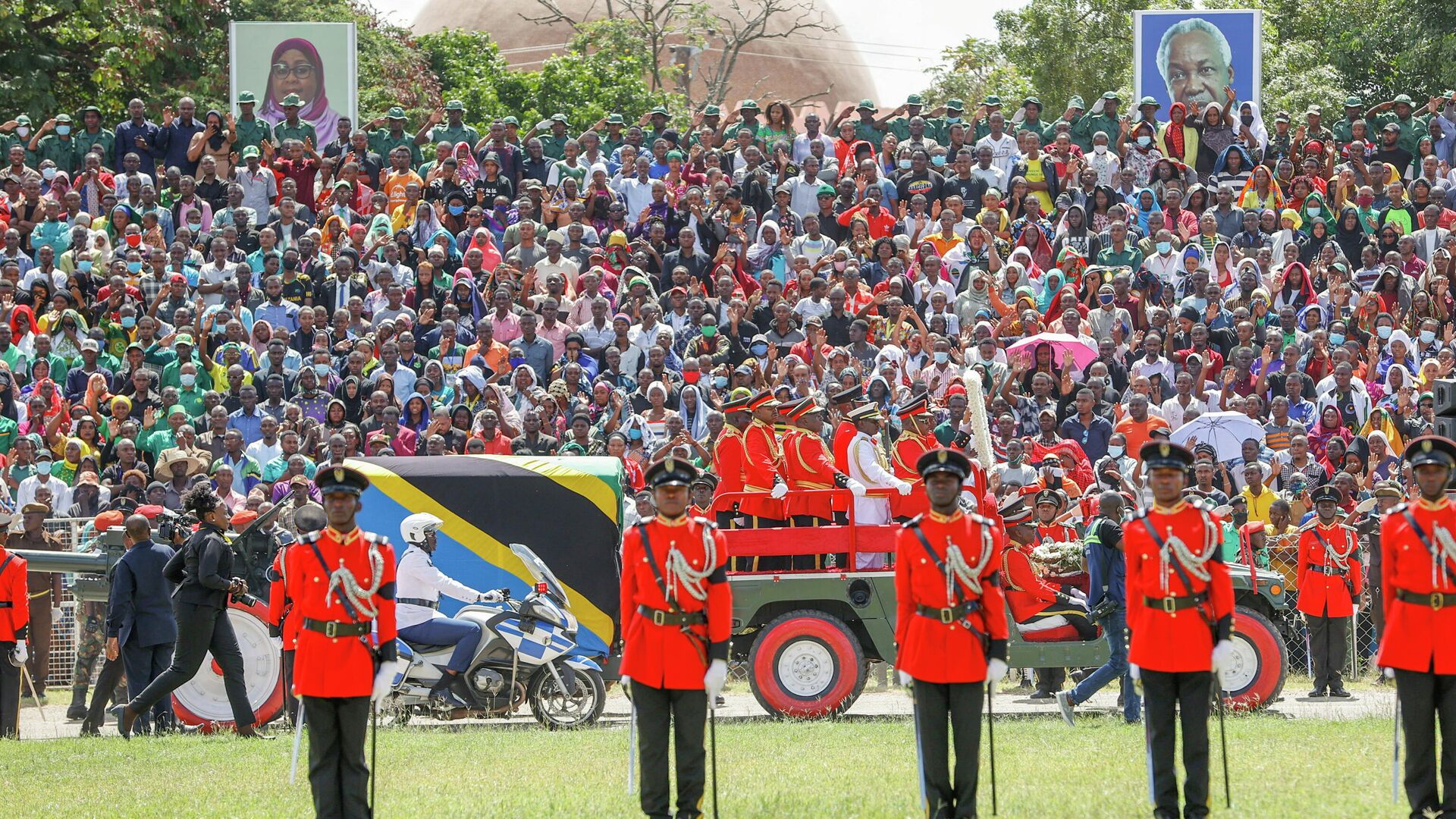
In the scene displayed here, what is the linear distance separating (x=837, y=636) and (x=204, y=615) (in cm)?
460

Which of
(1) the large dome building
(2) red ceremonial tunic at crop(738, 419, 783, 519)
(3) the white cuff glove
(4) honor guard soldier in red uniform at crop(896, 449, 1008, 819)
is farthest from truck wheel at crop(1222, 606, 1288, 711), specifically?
(1) the large dome building

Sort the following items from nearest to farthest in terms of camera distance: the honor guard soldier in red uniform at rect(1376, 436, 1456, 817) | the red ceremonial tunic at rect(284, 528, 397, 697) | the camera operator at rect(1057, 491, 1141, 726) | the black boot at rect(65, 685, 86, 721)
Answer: the honor guard soldier in red uniform at rect(1376, 436, 1456, 817) < the red ceremonial tunic at rect(284, 528, 397, 697) < the camera operator at rect(1057, 491, 1141, 726) < the black boot at rect(65, 685, 86, 721)

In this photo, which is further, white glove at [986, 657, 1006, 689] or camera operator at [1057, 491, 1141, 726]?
camera operator at [1057, 491, 1141, 726]

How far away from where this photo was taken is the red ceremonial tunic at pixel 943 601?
900cm

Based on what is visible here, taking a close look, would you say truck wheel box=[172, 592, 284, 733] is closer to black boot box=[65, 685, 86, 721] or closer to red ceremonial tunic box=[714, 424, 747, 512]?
black boot box=[65, 685, 86, 721]

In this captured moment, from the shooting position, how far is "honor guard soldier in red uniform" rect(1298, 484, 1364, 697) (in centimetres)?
1552

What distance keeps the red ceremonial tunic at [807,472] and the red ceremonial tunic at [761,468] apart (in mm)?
A: 76

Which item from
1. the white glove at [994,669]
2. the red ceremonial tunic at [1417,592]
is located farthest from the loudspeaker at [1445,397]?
the white glove at [994,669]

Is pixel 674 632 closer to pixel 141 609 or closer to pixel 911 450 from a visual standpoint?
pixel 911 450

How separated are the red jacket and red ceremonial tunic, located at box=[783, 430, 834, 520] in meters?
5.71

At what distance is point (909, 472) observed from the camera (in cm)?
1496

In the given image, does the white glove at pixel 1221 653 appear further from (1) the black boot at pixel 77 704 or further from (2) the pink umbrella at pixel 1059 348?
A: (2) the pink umbrella at pixel 1059 348

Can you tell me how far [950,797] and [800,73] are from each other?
161 feet

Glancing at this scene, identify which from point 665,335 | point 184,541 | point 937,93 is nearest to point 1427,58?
point 937,93
